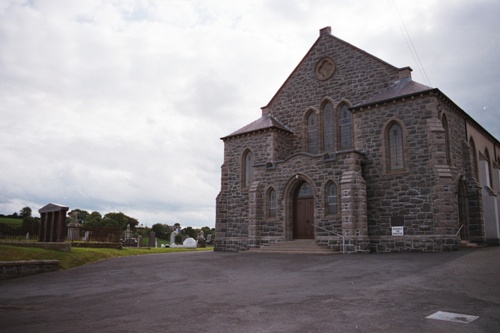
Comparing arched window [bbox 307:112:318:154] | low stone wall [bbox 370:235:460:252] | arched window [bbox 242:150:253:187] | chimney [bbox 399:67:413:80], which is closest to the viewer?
low stone wall [bbox 370:235:460:252]

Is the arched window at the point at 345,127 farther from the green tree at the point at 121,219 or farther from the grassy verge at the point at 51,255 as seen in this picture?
the green tree at the point at 121,219

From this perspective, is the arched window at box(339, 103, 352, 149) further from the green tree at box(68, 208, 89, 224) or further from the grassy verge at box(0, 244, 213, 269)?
the green tree at box(68, 208, 89, 224)

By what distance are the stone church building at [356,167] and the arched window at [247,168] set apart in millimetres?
71

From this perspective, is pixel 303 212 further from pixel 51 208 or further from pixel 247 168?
pixel 51 208

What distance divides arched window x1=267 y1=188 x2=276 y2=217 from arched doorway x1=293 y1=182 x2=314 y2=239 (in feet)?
4.20

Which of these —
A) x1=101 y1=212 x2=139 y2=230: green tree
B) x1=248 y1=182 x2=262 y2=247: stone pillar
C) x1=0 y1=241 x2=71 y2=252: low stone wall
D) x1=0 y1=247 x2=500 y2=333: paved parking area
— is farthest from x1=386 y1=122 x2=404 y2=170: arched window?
x1=101 y1=212 x2=139 y2=230: green tree

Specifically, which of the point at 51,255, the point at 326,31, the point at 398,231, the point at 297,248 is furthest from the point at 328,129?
the point at 51,255

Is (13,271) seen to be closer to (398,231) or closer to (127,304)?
(127,304)

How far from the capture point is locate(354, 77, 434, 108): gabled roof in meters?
21.3

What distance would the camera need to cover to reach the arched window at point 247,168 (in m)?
27.2

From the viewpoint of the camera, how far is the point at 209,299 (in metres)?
8.52

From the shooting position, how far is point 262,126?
87.7ft

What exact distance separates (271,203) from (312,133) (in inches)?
226

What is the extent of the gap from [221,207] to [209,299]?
19205mm
